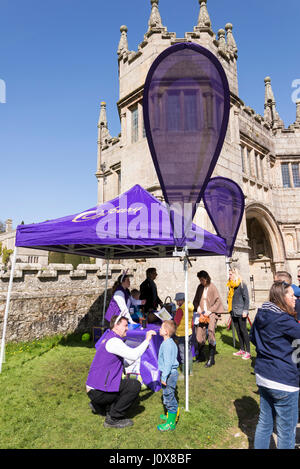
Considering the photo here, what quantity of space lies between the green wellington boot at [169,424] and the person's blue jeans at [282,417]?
115 cm

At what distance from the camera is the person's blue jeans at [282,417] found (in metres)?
2.31

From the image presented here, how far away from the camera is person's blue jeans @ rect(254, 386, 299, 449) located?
7.57 ft

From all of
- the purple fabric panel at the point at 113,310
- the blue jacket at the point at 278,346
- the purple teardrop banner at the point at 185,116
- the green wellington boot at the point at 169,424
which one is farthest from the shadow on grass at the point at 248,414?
the purple teardrop banner at the point at 185,116

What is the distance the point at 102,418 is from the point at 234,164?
12.0 m

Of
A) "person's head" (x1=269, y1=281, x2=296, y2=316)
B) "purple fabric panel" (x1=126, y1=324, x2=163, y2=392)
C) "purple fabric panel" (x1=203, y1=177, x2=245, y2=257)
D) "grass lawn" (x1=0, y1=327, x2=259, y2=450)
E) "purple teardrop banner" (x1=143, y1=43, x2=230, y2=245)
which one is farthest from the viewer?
"purple fabric panel" (x1=203, y1=177, x2=245, y2=257)

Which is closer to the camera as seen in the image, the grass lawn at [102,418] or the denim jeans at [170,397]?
the grass lawn at [102,418]

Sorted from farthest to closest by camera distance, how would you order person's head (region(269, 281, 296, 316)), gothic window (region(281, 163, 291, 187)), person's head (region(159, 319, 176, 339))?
gothic window (region(281, 163, 291, 187)) < person's head (region(159, 319, 176, 339)) < person's head (region(269, 281, 296, 316))

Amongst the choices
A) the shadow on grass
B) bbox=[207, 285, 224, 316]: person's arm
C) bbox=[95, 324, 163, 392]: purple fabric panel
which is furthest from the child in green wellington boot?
bbox=[207, 285, 224, 316]: person's arm

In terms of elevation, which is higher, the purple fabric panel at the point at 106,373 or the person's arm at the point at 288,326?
the person's arm at the point at 288,326

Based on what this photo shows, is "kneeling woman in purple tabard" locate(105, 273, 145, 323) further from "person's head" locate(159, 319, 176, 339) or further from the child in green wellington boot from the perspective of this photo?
the child in green wellington boot

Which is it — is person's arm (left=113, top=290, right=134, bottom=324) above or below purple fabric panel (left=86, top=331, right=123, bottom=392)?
above

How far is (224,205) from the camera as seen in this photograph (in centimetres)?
875

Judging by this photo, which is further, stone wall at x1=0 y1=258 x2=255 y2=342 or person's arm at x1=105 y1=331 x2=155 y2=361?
stone wall at x1=0 y1=258 x2=255 y2=342

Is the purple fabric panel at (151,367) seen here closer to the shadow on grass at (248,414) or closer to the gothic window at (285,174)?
the shadow on grass at (248,414)
